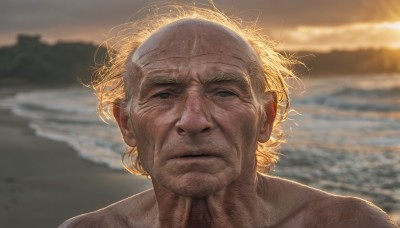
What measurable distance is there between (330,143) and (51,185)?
580cm

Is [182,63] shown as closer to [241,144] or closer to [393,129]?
[241,144]

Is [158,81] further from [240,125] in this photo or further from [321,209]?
[321,209]

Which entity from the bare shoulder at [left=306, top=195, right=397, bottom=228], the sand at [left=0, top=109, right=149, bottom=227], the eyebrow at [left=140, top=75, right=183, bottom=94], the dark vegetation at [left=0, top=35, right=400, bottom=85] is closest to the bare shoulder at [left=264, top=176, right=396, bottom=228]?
the bare shoulder at [left=306, top=195, right=397, bottom=228]

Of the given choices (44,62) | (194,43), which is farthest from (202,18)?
(44,62)

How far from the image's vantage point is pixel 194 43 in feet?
9.96

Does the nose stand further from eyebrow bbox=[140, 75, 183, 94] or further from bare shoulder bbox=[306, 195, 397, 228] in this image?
bare shoulder bbox=[306, 195, 397, 228]

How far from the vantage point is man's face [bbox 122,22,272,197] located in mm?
2725

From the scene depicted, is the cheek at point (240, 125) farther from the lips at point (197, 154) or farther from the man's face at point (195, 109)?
the lips at point (197, 154)

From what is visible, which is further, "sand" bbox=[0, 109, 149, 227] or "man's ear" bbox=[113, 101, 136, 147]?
"sand" bbox=[0, 109, 149, 227]

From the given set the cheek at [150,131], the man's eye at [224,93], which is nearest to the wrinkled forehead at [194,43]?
the man's eye at [224,93]

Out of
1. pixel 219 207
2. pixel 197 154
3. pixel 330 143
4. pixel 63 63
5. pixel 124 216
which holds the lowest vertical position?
pixel 63 63

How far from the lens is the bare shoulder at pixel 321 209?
10.0 feet

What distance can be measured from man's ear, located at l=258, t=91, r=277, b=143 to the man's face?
53 millimetres

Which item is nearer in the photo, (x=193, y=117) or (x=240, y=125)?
(x=193, y=117)
